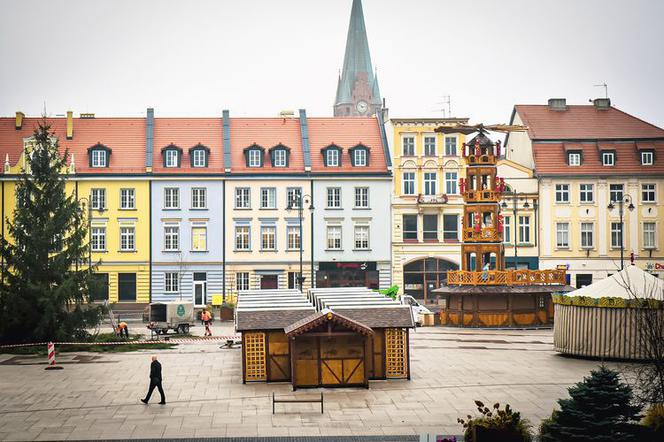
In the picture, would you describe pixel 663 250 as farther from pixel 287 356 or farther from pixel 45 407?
pixel 45 407

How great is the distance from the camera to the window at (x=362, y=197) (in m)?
70.7

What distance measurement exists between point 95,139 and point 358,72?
87187mm

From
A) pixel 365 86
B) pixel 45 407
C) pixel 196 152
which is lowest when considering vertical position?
pixel 45 407

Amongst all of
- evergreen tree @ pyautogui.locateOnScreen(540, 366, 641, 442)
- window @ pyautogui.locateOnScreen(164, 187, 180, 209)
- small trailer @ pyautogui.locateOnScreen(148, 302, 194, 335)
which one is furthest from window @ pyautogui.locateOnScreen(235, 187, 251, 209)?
evergreen tree @ pyautogui.locateOnScreen(540, 366, 641, 442)

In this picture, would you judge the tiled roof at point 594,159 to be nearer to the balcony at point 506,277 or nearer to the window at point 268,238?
the balcony at point 506,277

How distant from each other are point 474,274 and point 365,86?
104135 millimetres

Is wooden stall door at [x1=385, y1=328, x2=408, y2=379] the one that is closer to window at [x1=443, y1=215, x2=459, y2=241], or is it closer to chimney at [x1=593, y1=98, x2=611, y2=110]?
window at [x1=443, y1=215, x2=459, y2=241]

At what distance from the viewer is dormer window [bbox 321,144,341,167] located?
2798 inches

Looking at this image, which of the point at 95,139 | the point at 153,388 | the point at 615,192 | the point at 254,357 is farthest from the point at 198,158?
the point at 153,388

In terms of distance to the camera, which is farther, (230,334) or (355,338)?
(230,334)

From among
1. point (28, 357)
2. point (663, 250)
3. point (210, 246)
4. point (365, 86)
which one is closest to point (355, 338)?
point (28, 357)

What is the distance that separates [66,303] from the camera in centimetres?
4403

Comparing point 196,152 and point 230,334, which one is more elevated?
point 196,152

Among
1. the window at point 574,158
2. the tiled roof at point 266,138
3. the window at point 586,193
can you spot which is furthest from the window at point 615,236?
the tiled roof at point 266,138
